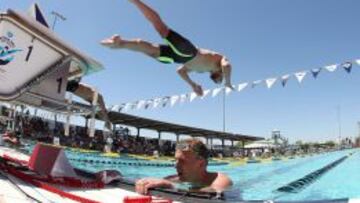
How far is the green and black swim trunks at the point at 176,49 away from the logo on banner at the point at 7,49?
2.32 meters

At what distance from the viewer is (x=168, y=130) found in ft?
125

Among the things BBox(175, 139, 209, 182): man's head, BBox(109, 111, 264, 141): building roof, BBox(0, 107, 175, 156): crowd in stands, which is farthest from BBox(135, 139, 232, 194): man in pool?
BBox(109, 111, 264, 141): building roof

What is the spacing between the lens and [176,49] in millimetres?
6230

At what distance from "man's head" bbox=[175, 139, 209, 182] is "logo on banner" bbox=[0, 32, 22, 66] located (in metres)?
2.70

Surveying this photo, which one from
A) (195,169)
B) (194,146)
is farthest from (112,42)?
(195,169)

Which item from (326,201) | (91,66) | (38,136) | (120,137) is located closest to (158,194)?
(326,201)

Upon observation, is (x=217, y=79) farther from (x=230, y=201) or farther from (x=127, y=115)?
(x=127, y=115)

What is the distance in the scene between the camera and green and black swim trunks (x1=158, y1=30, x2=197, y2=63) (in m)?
6.21

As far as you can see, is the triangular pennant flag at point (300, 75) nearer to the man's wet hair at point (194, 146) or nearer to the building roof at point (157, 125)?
the man's wet hair at point (194, 146)

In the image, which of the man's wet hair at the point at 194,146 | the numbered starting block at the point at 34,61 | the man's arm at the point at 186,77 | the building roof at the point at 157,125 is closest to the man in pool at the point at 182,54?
the man's arm at the point at 186,77

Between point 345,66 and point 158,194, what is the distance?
27.4ft

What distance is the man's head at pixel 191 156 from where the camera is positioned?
399 centimetres

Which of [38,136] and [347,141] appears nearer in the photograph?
[38,136]

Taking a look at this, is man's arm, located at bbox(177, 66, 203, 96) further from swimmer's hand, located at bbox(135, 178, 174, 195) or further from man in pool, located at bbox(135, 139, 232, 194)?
swimmer's hand, located at bbox(135, 178, 174, 195)
